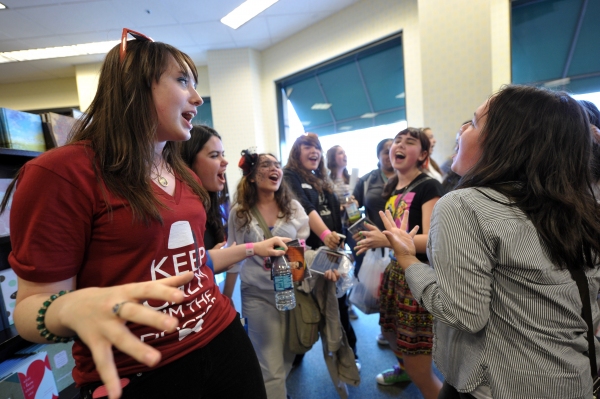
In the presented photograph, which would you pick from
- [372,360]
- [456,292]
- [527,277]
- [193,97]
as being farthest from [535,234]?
[372,360]

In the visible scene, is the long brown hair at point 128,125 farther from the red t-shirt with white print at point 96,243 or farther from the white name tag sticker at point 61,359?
the white name tag sticker at point 61,359

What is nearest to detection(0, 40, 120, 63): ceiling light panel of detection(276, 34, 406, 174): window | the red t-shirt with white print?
detection(276, 34, 406, 174): window

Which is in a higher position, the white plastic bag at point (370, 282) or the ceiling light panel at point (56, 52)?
the ceiling light panel at point (56, 52)

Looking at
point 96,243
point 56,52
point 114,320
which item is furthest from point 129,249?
point 56,52

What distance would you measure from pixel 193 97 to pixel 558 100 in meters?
1.08

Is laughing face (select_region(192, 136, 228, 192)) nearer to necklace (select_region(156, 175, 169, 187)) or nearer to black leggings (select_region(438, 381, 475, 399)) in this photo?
necklace (select_region(156, 175, 169, 187))

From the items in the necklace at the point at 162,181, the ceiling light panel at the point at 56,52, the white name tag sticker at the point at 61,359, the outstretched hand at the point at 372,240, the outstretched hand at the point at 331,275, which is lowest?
the white name tag sticker at the point at 61,359

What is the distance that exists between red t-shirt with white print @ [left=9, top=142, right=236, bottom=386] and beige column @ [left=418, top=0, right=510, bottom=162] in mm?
3102

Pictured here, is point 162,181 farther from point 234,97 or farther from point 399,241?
point 234,97

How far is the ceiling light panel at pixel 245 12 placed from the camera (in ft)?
13.5

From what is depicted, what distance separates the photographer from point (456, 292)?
801 mm

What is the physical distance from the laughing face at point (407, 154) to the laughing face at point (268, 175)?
28.3 inches

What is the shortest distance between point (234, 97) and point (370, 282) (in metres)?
4.57

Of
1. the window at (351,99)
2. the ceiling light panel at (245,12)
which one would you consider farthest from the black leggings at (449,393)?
the ceiling light panel at (245,12)
